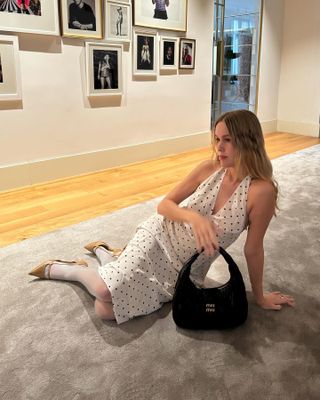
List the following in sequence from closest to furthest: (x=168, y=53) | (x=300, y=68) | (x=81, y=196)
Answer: (x=81, y=196), (x=168, y=53), (x=300, y=68)

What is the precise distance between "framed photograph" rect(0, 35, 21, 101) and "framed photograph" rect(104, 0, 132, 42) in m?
0.93

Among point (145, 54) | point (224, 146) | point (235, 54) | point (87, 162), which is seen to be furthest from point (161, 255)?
point (235, 54)

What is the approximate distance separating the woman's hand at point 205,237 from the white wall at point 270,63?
16.8 feet

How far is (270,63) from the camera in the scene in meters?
6.07

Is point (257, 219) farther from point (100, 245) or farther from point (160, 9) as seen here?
point (160, 9)

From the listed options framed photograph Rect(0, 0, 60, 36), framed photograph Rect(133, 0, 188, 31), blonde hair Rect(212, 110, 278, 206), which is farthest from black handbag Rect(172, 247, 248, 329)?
framed photograph Rect(133, 0, 188, 31)

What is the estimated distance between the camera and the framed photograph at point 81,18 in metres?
3.31

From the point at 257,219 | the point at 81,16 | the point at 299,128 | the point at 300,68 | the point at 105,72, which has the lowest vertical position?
the point at 299,128

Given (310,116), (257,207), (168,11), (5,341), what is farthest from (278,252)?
(310,116)

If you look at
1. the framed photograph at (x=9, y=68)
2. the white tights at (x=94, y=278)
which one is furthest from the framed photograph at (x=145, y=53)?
the white tights at (x=94, y=278)

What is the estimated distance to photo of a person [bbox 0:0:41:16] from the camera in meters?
2.95

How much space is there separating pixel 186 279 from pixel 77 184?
2.26 meters

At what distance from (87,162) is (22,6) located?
1448 mm

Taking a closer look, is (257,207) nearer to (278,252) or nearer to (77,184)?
(278,252)
